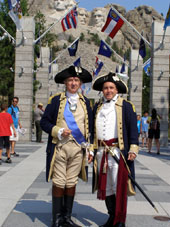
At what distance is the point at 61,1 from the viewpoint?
150625 mm

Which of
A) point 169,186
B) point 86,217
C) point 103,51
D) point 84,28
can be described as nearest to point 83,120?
point 86,217

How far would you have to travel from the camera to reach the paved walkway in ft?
17.3

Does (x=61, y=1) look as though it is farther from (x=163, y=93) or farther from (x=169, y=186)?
(x=169, y=186)

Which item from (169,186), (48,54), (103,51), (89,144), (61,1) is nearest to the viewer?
(89,144)

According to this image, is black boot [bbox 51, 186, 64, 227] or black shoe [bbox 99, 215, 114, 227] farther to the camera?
black shoe [bbox 99, 215, 114, 227]

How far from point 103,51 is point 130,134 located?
70.3 feet

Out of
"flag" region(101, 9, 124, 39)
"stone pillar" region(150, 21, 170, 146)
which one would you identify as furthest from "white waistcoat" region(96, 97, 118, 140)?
"stone pillar" region(150, 21, 170, 146)

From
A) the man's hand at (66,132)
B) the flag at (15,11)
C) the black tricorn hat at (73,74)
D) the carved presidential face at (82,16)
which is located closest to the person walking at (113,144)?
the black tricorn hat at (73,74)

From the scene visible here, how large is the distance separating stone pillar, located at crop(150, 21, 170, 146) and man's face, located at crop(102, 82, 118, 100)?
15.7 meters

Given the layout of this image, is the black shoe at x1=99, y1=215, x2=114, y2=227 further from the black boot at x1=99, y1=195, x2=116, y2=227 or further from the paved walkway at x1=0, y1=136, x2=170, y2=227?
the paved walkway at x1=0, y1=136, x2=170, y2=227

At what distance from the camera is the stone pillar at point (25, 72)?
20.8m

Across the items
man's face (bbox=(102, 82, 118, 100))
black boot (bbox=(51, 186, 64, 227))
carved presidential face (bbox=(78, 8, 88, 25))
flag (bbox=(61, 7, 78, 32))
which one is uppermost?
carved presidential face (bbox=(78, 8, 88, 25))

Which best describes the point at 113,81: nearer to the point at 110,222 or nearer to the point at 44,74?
the point at 110,222

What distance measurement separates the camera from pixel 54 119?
514 cm
